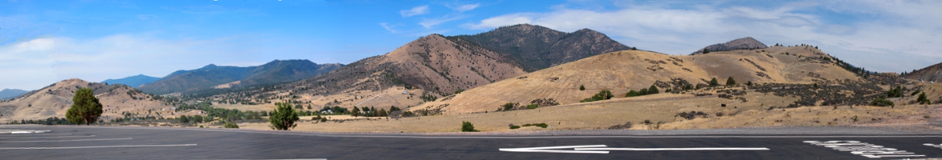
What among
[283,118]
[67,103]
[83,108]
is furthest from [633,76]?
[67,103]

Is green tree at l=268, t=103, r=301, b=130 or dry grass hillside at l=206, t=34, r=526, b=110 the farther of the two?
dry grass hillside at l=206, t=34, r=526, b=110

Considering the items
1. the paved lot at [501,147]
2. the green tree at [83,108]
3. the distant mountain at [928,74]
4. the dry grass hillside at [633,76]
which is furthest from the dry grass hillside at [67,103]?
the distant mountain at [928,74]

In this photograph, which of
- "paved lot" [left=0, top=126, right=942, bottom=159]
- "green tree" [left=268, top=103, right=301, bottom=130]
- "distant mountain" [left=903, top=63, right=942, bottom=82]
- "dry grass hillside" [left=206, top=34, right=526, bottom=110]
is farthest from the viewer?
"dry grass hillside" [left=206, top=34, right=526, bottom=110]

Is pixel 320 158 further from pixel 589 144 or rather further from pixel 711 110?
pixel 711 110

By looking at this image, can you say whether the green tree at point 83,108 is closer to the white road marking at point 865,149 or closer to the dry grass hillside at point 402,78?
the white road marking at point 865,149

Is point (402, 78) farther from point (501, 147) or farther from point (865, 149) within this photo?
point (865, 149)

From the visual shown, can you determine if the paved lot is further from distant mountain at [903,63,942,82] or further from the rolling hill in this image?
distant mountain at [903,63,942,82]

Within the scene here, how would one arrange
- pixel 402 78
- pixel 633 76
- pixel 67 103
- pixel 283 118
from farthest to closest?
pixel 402 78 → pixel 67 103 → pixel 633 76 → pixel 283 118

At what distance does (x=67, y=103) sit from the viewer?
87.9 m

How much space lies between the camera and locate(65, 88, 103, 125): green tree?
34.9 meters

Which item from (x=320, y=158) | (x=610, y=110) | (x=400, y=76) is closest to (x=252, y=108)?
(x=400, y=76)

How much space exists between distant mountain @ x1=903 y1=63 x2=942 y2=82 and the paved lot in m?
97.0

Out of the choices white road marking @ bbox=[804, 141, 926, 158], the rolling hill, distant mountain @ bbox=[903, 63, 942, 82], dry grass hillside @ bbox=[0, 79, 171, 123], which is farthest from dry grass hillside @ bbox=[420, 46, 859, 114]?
dry grass hillside @ bbox=[0, 79, 171, 123]

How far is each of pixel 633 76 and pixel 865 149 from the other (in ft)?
192
